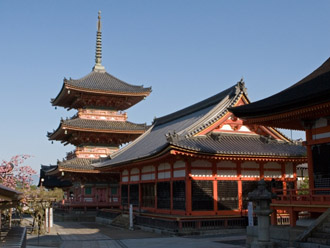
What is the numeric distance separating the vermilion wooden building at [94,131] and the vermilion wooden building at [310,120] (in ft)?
78.1

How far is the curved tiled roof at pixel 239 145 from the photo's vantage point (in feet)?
Result: 78.3

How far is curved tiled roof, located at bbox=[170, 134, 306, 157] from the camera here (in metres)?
23.9

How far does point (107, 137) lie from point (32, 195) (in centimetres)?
1738

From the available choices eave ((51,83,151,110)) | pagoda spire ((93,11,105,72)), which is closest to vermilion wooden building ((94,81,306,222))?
eave ((51,83,151,110))

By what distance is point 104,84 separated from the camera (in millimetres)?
43688

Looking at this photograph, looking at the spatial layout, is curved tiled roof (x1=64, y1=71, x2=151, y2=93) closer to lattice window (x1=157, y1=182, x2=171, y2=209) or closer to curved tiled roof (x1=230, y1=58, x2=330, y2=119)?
lattice window (x1=157, y1=182, x2=171, y2=209)

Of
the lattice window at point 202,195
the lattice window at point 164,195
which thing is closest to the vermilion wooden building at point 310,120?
the lattice window at point 202,195

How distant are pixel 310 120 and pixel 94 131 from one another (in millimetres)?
25711

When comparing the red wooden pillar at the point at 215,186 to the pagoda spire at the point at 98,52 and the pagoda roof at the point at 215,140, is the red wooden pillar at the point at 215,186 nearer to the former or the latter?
the pagoda roof at the point at 215,140

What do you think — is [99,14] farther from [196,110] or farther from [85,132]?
[196,110]

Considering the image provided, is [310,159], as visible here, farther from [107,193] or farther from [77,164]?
[107,193]

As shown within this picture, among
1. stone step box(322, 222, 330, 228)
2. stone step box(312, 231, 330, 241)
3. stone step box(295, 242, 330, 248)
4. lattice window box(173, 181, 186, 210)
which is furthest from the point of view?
lattice window box(173, 181, 186, 210)

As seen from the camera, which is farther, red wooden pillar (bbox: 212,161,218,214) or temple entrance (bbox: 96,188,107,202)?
temple entrance (bbox: 96,188,107,202)

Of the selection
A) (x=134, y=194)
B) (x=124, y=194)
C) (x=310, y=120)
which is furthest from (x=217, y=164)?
Answer: (x=124, y=194)
